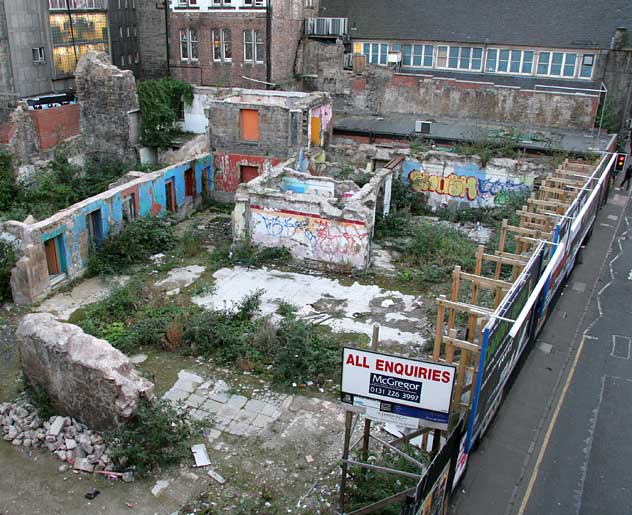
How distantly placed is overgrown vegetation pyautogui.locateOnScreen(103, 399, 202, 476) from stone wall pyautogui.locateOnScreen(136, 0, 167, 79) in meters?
30.0

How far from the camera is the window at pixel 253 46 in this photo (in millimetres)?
35438

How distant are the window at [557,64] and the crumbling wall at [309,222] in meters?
19.1

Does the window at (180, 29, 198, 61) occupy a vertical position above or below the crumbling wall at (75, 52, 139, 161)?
above

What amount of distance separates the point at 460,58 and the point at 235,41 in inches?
536

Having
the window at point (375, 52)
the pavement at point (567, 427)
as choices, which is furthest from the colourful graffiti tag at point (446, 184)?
the window at point (375, 52)

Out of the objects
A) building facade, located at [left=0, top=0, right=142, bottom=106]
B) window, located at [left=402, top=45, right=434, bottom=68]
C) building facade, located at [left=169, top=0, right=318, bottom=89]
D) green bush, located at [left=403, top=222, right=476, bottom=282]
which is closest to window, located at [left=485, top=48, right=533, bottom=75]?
window, located at [left=402, top=45, right=434, bottom=68]

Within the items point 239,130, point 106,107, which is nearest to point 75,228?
point 239,130

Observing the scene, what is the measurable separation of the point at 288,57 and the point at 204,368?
2632 centimetres

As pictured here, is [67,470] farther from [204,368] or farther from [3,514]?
[204,368]

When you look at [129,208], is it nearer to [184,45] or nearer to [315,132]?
[315,132]

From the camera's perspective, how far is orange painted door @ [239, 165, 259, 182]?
2886 centimetres

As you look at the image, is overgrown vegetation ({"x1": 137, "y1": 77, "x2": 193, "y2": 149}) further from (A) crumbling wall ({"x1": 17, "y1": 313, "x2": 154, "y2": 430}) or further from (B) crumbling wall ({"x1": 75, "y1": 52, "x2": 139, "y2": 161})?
(A) crumbling wall ({"x1": 17, "y1": 313, "x2": 154, "y2": 430})

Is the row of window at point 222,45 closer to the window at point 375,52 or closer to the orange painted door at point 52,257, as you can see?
the window at point 375,52

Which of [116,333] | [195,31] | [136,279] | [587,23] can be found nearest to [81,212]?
[136,279]
